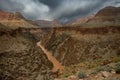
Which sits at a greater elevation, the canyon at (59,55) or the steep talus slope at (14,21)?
the steep talus slope at (14,21)

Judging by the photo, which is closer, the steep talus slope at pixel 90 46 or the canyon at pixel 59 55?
the canyon at pixel 59 55

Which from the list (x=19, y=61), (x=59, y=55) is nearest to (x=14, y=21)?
(x=59, y=55)

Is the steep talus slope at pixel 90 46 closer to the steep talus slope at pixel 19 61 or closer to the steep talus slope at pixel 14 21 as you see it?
the steep talus slope at pixel 19 61

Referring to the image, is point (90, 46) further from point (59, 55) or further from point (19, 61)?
point (19, 61)

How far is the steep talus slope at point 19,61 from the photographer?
91.4ft

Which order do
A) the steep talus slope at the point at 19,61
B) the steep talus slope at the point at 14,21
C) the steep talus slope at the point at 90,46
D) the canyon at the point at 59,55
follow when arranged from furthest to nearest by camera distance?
the steep talus slope at the point at 14,21, the steep talus slope at the point at 90,46, the steep talus slope at the point at 19,61, the canyon at the point at 59,55

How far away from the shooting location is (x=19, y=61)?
29031 millimetres

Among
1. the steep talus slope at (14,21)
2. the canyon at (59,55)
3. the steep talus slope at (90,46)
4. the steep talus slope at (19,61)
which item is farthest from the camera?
the steep talus slope at (14,21)

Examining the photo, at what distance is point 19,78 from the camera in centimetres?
2777

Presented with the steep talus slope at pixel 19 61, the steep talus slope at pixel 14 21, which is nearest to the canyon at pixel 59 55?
the steep talus slope at pixel 19 61

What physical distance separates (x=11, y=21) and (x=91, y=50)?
10714cm

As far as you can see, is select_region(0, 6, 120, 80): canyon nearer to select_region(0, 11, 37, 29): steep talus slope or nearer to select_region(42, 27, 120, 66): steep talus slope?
select_region(42, 27, 120, 66): steep talus slope

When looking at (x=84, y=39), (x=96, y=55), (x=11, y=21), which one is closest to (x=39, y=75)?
(x=96, y=55)

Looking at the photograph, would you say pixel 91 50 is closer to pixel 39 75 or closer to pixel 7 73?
pixel 39 75
